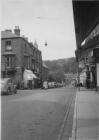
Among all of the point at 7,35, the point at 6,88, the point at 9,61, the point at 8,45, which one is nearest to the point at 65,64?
the point at 8,45

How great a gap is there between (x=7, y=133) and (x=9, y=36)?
1710 inches

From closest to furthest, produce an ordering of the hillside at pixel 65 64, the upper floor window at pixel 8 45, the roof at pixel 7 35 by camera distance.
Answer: the roof at pixel 7 35 → the upper floor window at pixel 8 45 → the hillside at pixel 65 64

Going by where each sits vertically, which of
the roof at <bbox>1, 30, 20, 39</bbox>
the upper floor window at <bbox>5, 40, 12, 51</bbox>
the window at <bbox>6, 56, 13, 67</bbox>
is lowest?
the window at <bbox>6, 56, 13, 67</bbox>

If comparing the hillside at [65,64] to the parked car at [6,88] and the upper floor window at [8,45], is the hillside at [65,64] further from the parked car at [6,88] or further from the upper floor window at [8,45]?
the parked car at [6,88]

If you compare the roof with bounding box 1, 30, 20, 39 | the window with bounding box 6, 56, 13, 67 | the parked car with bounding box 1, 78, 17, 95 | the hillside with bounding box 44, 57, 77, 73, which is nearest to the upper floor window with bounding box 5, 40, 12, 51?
the roof with bounding box 1, 30, 20, 39

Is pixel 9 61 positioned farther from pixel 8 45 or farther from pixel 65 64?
pixel 65 64

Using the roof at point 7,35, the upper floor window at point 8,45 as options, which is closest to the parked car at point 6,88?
the upper floor window at point 8,45

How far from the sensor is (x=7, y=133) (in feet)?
24.7

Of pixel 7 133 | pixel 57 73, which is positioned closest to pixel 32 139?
pixel 7 133

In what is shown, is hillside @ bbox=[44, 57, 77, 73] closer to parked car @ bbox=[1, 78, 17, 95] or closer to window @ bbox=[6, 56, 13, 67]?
window @ bbox=[6, 56, 13, 67]

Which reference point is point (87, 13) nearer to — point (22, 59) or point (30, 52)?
point (22, 59)

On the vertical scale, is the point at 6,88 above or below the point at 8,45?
below

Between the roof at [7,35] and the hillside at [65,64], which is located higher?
the roof at [7,35]

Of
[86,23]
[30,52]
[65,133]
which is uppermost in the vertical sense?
[30,52]
